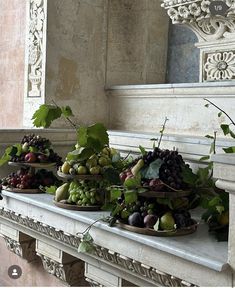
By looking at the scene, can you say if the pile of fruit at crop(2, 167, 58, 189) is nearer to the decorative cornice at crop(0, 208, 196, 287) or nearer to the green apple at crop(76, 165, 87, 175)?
the decorative cornice at crop(0, 208, 196, 287)

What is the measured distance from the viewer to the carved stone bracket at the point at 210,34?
2000 mm

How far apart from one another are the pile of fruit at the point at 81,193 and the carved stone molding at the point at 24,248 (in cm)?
59

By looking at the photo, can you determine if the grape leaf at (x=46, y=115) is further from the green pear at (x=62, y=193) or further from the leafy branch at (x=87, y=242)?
the leafy branch at (x=87, y=242)

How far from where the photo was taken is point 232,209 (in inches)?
42.4

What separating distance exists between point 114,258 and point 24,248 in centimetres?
91

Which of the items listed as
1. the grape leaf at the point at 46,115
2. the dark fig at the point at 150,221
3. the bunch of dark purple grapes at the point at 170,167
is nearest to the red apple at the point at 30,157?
the grape leaf at the point at 46,115

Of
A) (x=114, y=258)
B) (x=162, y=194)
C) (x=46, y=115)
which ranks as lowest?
(x=114, y=258)

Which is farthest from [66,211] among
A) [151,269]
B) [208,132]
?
[208,132]

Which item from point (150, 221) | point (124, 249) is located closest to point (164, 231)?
point (150, 221)

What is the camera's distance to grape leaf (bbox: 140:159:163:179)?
1339 mm

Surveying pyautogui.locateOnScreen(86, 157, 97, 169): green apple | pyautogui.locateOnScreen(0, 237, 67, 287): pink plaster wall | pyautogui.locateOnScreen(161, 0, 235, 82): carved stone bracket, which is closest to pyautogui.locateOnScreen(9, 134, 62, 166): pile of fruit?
pyautogui.locateOnScreen(86, 157, 97, 169): green apple

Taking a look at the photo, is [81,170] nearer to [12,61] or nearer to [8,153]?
[8,153]

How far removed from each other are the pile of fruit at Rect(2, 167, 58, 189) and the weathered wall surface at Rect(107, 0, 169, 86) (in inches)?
35.7

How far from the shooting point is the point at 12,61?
2951mm
